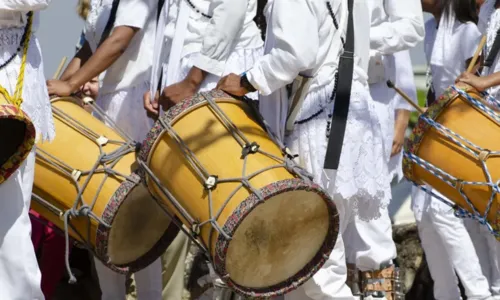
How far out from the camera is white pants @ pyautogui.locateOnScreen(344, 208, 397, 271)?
6.08m

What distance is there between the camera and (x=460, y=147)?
5148 millimetres

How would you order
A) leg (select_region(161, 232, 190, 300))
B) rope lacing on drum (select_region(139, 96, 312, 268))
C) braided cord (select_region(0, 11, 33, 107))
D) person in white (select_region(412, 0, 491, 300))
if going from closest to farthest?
1. braided cord (select_region(0, 11, 33, 107))
2. rope lacing on drum (select_region(139, 96, 312, 268))
3. leg (select_region(161, 232, 190, 300))
4. person in white (select_region(412, 0, 491, 300))

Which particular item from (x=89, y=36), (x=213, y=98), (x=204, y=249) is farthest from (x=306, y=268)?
(x=89, y=36)

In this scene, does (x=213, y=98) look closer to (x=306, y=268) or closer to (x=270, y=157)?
(x=270, y=157)

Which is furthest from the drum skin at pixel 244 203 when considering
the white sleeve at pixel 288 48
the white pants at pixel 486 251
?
the white pants at pixel 486 251

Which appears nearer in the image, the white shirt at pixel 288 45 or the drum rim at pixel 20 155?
the drum rim at pixel 20 155

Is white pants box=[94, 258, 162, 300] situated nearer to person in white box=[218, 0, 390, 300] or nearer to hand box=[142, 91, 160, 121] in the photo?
hand box=[142, 91, 160, 121]

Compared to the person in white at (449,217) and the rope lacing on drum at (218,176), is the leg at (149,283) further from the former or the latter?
the person in white at (449,217)

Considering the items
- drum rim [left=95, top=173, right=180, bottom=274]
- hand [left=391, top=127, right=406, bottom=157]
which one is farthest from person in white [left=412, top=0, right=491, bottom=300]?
drum rim [left=95, top=173, right=180, bottom=274]

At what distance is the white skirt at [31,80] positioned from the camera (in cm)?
468

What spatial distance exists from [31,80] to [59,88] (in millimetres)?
793

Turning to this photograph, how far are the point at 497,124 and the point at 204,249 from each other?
1328 millimetres

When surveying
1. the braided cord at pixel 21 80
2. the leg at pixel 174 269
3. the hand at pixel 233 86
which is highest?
the braided cord at pixel 21 80

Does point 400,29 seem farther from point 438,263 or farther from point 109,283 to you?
point 109,283
